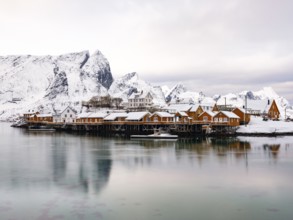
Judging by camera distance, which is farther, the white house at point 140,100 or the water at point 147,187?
the white house at point 140,100

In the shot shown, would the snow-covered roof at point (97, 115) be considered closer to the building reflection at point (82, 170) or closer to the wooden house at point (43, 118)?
the wooden house at point (43, 118)

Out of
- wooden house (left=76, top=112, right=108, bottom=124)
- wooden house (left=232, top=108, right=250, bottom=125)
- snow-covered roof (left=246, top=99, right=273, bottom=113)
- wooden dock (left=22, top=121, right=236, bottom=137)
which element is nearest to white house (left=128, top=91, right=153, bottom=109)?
wooden house (left=76, top=112, right=108, bottom=124)

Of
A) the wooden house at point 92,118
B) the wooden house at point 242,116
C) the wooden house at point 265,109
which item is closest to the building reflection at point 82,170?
the wooden house at point 242,116

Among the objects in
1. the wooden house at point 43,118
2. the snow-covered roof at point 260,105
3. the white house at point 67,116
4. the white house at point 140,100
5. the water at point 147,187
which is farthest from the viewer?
the white house at point 140,100

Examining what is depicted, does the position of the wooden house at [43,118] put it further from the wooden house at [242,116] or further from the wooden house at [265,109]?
the wooden house at [242,116]

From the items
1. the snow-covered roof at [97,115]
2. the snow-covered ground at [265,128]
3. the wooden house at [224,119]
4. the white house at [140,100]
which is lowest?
A: the snow-covered ground at [265,128]

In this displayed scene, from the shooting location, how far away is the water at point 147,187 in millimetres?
19938

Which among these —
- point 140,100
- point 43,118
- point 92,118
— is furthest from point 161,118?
point 140,100

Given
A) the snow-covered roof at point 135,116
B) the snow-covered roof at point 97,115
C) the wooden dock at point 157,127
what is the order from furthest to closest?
the snow-covered roof at point 97,115
the snow-covered roof at point 135,116
the wooden dock at point 157,127

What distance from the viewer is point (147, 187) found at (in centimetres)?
2620

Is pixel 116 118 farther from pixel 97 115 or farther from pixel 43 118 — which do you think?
pixel 43 118

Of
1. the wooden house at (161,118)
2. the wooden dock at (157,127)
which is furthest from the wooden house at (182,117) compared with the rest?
the wooden dock at (157,127)

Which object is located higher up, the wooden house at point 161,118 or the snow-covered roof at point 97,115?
the snow-covered roof at point 97,115

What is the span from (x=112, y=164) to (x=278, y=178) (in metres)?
16.0
